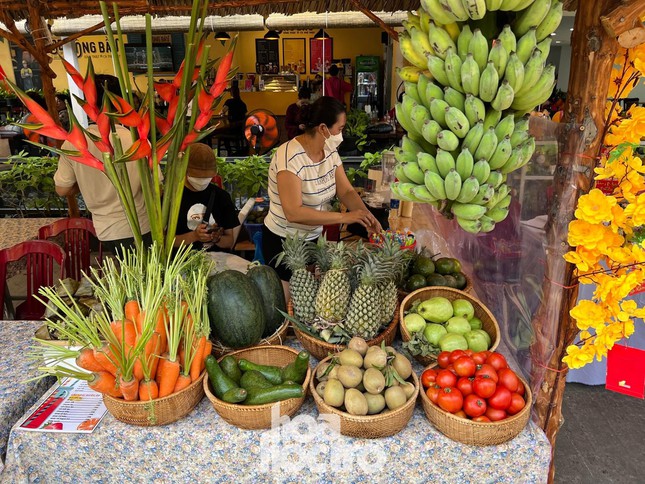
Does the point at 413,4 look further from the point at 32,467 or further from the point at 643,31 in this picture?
the point at 32,467

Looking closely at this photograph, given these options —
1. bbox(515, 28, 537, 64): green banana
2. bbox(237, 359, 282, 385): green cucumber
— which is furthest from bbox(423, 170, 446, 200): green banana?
bbox(237, 359, 282, 385): green cucumber

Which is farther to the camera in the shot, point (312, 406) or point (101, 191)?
point (101, 191)

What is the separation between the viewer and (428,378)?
1.52m

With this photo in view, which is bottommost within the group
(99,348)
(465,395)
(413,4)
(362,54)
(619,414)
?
(619,414)

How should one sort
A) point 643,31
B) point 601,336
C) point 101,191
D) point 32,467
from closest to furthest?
point 643,31 → point 601,336 → point 32,467 → point 101,191

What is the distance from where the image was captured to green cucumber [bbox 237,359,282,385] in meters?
1.56

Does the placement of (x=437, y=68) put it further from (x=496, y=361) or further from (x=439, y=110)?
(x=496, y=361)

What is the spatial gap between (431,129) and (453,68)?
0.54 feet

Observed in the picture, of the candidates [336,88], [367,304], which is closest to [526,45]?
[367,304]

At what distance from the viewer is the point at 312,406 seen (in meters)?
1.58

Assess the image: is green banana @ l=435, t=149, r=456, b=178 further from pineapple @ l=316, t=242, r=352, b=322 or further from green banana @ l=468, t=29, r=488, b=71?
pineapple @ l=316, t=242, r=352, b=322

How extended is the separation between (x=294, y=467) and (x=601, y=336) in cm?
101

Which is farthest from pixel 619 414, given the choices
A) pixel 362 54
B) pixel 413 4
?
pixel 362 54

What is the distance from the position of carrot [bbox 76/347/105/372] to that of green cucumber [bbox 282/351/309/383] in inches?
23.1
